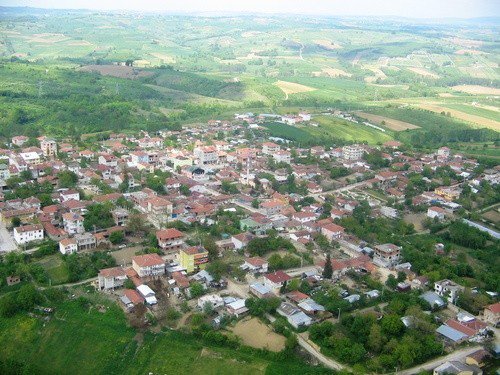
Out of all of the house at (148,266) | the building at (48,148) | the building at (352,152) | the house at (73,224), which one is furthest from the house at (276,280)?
the building at (48,148)

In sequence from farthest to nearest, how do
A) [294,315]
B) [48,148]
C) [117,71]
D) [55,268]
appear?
[117,71], [48,148], [55,268], [294,315]

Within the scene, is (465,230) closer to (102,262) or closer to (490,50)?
(102,262)

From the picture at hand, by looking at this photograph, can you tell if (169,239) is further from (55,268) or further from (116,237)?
(55,268)

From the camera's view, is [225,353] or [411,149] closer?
[225,353]

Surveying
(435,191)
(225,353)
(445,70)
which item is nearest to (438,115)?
(435,191)

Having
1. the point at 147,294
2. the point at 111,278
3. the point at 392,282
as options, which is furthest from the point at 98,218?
the point at 392,282

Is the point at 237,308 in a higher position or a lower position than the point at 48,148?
higher
